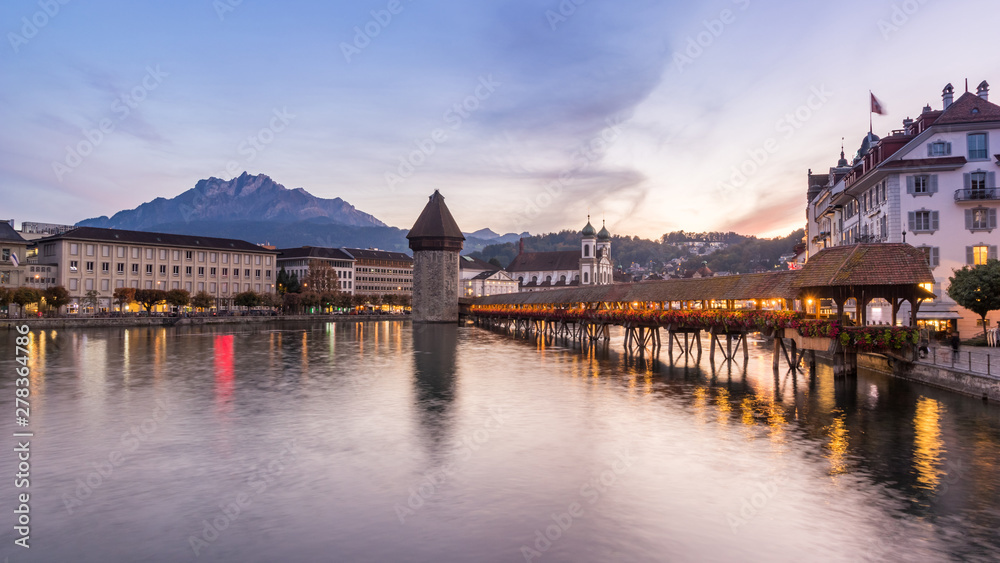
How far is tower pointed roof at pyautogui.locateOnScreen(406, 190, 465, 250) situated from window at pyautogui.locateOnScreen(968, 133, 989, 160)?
95310 mm

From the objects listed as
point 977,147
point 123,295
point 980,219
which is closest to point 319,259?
point 123,295

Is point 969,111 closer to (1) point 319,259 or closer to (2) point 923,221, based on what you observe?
(2) point 923,221

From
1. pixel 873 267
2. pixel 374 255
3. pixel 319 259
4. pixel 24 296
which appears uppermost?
pixel 374 255

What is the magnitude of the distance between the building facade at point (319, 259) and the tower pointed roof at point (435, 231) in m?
41.0

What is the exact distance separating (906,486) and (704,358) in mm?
32425

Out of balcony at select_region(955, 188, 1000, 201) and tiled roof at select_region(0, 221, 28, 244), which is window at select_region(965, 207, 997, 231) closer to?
balcony at select_region(955, 188, 1000, 201)

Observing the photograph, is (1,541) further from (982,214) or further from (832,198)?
(832,198)

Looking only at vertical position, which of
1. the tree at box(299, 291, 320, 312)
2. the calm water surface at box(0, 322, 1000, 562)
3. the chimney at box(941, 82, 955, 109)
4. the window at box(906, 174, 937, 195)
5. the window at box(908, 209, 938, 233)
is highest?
the chimney at box(941, 82, 955, 109)

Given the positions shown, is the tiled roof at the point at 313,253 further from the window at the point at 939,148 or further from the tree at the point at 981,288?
the tree at the point at 981,288

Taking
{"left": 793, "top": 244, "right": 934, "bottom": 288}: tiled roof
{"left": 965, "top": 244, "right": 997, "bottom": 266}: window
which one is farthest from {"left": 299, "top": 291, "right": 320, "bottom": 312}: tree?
{"left": 793, "top": 244, "right": 934, "bottom": 288}: tiled roof

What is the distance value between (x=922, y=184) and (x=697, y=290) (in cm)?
1499

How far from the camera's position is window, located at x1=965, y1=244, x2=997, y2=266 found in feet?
131

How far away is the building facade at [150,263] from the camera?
107875mm

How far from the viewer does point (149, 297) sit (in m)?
106
